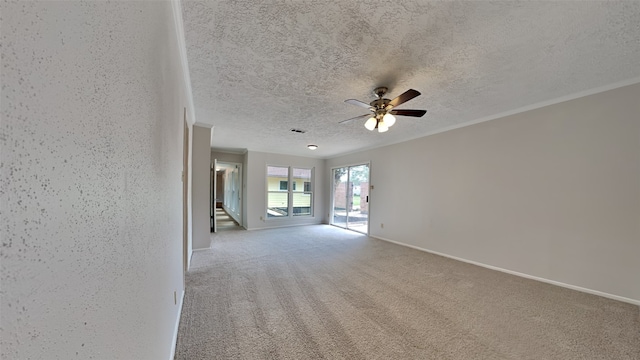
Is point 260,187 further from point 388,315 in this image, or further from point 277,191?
point 388,315

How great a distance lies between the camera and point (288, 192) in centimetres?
678

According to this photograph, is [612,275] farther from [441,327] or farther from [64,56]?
[64,56]

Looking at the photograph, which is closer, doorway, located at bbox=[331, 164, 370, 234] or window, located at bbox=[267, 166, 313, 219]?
doorway, located at bbox=[331, 164, 370, 234]

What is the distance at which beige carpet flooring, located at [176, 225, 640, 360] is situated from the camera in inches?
66.8

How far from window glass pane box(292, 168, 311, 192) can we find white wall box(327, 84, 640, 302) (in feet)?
11.8

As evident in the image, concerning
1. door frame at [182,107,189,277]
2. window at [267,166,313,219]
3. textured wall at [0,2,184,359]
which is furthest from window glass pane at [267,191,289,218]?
textured wall at [0,2,184,359]

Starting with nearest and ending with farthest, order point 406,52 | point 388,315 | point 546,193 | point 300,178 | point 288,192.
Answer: point 406,52 < point 388,315 < point 546,193 < point 288,192 < point 300,178

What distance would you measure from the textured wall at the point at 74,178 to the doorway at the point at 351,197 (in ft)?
17.6

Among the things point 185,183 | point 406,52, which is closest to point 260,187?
point 185,183

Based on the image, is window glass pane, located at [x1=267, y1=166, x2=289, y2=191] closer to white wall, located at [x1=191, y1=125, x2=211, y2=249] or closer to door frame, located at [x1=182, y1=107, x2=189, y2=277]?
white wall, located at [x1=191, y1=125, x2=211, y2=249]

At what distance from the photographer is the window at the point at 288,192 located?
21.5ft

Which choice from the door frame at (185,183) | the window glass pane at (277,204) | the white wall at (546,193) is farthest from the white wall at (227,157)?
the white wall at (546,193)

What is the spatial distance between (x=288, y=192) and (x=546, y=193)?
5.52 metres

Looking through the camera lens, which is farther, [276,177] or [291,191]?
[291,191]
